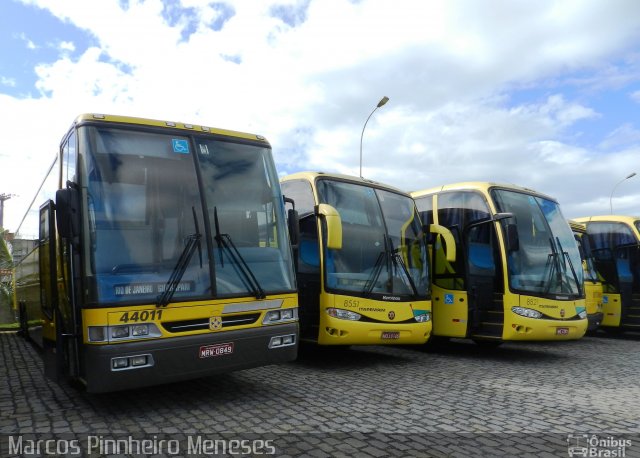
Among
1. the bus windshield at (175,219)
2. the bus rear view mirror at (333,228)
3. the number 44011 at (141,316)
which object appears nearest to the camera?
the number 44011 at (141,316)

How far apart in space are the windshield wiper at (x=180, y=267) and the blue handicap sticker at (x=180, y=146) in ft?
2.28

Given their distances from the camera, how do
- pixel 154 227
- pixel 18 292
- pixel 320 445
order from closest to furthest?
pixel 320 445 < pixel 154 227 < pixel 18 292

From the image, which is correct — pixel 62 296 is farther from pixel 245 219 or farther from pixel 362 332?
pixel 362 332

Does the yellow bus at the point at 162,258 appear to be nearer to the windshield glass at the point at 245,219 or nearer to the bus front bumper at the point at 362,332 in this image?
the windshield glass at the point at 245,219

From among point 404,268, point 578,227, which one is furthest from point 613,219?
point 404,268

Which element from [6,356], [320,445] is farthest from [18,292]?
[320,445]

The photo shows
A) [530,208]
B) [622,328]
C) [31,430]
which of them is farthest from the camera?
[622,328]

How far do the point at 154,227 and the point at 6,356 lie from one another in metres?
5.82

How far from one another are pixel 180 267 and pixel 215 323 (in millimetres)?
680

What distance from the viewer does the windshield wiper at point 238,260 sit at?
19.6 ft

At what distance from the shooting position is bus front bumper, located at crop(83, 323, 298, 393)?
5.11 meters

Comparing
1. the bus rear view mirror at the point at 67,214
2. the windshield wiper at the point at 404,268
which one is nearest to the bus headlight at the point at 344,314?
the windshield wiper at the point at 404,268

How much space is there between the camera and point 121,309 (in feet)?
17.1

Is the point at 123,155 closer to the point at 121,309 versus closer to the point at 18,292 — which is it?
the point at 121,309
